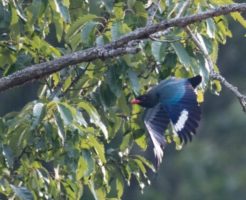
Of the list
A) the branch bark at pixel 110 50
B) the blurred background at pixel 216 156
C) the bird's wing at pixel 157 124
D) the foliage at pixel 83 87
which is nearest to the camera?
the branch bark at pixel 110 50

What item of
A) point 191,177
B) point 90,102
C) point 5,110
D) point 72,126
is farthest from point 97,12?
point 191,177

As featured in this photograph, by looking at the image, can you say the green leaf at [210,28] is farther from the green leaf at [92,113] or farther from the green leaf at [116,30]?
the green leaf at [92,113]

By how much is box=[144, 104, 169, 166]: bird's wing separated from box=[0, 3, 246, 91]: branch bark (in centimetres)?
54

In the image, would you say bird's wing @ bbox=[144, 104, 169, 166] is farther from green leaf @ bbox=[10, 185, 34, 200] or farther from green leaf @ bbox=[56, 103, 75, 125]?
green leaf @ bbox=[10, 185, 34, 200]

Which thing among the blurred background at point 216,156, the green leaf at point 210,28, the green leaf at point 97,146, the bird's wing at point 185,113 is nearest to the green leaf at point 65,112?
the green leaf at point 97,146

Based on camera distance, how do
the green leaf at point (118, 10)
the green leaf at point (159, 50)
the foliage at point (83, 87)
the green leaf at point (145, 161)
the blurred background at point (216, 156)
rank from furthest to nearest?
1. the blurred background at point (216, 156)
2. the green leaf at point (145, 161)
3. the green leaf at point (118, 10)
4. the foliage at point (83, 87)
5. the green leaf at point (159, 50)

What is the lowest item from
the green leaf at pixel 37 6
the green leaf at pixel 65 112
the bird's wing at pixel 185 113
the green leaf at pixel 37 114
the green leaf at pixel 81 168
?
the bird's wing at pixel 185 113

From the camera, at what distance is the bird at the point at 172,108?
17.4 ft

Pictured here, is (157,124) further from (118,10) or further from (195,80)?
(118,10)

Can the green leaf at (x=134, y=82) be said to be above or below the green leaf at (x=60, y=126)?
Result: below

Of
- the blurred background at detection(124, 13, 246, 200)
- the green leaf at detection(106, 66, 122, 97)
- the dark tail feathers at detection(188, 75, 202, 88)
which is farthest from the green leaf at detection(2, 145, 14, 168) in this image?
the blurred background at detection(124, 13, 246, 200)

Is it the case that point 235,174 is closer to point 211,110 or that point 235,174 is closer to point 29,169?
point 211,110

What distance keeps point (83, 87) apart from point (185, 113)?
0.50 m

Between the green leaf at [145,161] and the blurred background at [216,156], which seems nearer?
the green leaf at [145,161]
